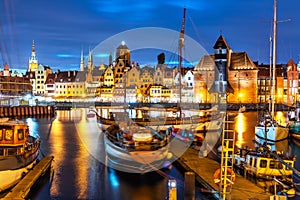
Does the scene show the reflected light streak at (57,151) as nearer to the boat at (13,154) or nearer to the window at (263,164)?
the boat at (13,154)

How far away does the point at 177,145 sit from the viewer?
1259 inches

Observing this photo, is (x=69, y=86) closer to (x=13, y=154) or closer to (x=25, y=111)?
(x=25, y=111)

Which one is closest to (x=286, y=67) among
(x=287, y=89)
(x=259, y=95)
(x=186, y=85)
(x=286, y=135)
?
(x=287, y=89)

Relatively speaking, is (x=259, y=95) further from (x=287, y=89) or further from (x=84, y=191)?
(x=84, y=191)

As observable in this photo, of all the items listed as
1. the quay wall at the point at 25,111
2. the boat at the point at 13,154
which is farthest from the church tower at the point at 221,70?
the boat at the point at 13,154

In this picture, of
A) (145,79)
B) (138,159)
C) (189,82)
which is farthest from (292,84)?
(138,159)

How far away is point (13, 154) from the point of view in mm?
20594

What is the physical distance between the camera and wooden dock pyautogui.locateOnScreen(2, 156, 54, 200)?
16.6m

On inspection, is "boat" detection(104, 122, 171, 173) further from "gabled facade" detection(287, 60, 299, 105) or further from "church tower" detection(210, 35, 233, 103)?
"gabled facade" detection(287, 60, 299, 105)

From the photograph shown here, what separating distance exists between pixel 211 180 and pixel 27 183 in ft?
31.5

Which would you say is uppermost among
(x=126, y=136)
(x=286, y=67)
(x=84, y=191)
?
(x=286, y=67)

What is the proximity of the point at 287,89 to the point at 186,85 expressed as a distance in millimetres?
33059

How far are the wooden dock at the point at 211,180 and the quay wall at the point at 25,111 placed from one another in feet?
192

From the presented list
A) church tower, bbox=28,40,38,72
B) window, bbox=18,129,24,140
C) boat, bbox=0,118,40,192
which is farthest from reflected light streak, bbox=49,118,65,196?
church tower, bbox=28,40,38,72
